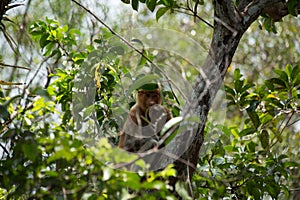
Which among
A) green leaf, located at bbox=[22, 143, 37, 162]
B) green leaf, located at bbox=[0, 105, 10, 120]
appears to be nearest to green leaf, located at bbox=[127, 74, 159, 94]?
green leaf, located at bbox=[0, 105, 10, 120]

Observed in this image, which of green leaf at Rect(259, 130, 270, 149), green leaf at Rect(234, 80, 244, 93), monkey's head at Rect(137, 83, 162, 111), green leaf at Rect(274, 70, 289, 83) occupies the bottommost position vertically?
green leaf at Rect(259, 130, 270, 149)

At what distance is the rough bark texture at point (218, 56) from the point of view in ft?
8.17

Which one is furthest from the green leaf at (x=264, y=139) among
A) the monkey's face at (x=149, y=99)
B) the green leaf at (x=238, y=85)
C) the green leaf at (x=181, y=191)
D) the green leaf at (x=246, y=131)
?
the green leaf at (x=181, y=191)

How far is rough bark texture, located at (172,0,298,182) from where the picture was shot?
2.49m

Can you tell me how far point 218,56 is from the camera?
2.59 metres

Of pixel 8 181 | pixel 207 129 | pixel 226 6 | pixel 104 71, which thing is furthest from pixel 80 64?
pixel 8 181

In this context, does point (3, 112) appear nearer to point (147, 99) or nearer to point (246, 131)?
point (147, 99)

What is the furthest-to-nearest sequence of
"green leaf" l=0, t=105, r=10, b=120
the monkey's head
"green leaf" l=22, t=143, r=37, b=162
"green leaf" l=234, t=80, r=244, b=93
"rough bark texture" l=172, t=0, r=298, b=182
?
1. the monkey's head
2. "green leaf" l=234, t=80, r=244, b=93
3. "rough bark texture" l=172, t=0, r=298, b=182
4. "green leaf" l=0, t=105, r=10, b=120
5. "green leaf" l=22, t=143, r=37, b=162

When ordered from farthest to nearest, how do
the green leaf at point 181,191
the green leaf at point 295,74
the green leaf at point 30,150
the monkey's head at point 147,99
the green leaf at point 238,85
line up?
the monkey's head at point 147,99 < the green leaf at point 238,85 < the green leaf at point 295,74 < the green leaf at point 181,191 < the green leaf at point 30,150

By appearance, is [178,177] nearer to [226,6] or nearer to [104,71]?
[226,6]

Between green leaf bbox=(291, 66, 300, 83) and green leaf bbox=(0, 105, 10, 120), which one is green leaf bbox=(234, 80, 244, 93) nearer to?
green leaf bbox=(291, 66, 300, 83)

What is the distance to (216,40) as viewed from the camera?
264cm

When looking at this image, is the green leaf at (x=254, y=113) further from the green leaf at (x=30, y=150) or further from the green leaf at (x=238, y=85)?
the green leaf at (x=30, y=150)

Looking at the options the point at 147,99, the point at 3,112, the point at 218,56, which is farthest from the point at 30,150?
the point at 147,99
